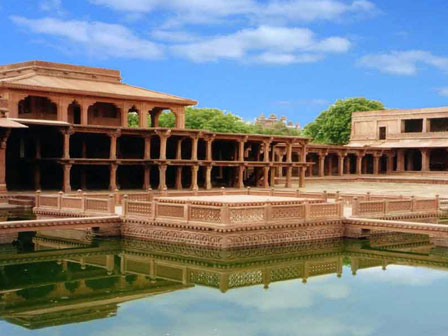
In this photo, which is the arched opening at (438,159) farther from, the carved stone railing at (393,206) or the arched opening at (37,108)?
the carved stone railing at (393,206)

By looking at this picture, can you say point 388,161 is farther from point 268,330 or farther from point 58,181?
point 268,330

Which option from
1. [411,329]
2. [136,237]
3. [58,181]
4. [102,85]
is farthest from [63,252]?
[102,85]

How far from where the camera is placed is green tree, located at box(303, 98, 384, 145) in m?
74.6

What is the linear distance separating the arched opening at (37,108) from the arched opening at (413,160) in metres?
36.5

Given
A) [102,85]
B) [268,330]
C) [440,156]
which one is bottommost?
[268,330]

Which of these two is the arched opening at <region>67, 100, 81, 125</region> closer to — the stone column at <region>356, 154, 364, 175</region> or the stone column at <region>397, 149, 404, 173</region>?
the stone column at <region>356, 154, 364, 175</region>

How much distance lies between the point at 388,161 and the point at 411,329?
52433mm

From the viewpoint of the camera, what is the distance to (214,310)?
13641mm

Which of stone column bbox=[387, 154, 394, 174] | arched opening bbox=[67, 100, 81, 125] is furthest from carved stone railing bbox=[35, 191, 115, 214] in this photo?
stone column bbox=[387, 154, 394, 174]

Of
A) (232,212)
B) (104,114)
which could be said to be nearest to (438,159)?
(104,114)

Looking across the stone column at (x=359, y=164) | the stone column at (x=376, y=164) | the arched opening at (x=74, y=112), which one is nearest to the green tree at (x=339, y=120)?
the stone column at (x=376, y=164)

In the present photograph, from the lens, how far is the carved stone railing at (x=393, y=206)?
22.6m

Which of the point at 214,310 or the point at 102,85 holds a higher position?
the point at 102,85

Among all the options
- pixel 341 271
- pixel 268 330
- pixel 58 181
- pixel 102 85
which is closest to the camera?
pixel 268 330
